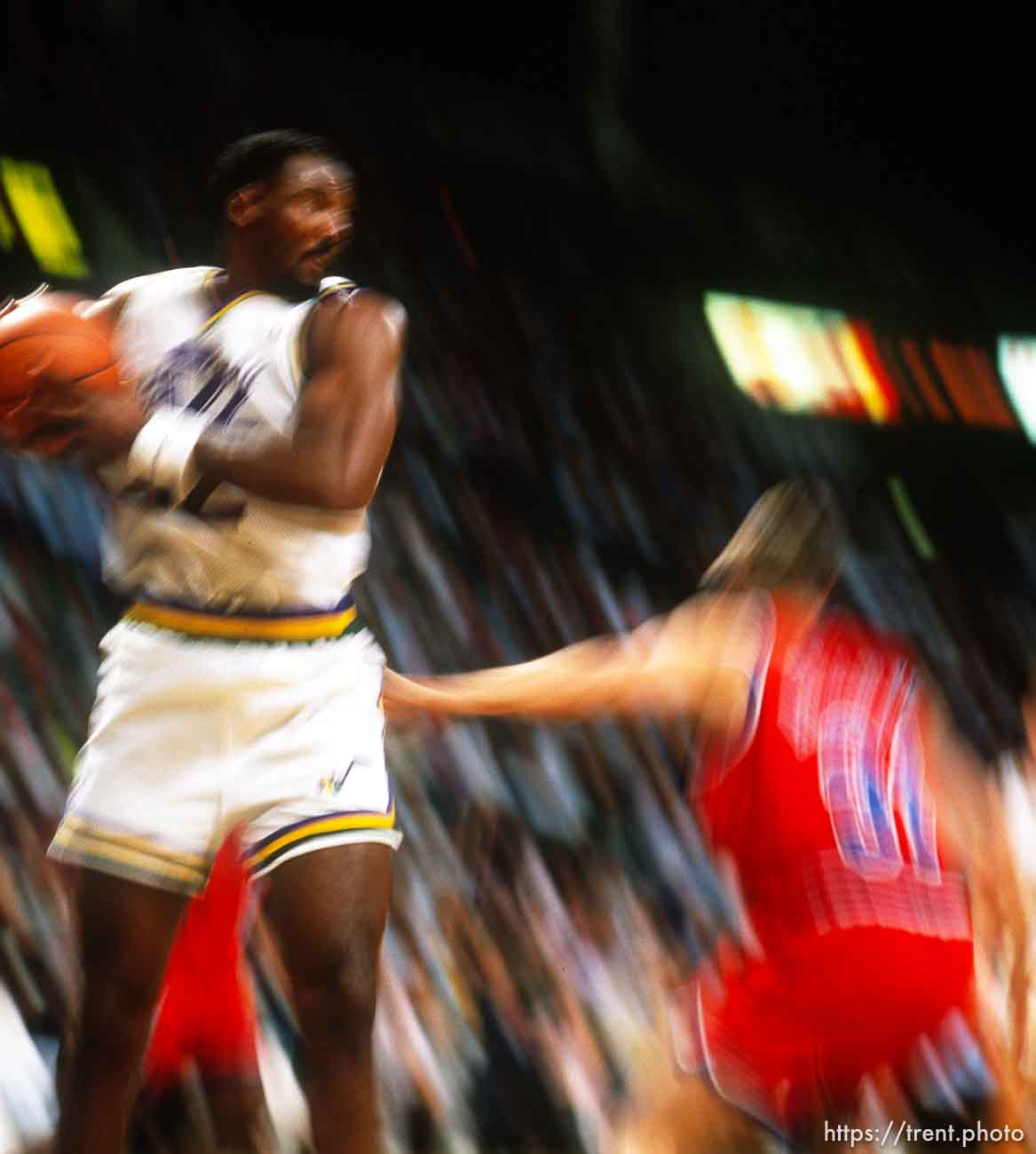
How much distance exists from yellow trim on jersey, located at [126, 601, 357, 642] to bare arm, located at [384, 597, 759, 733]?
0.36m

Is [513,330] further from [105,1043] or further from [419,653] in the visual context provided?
[105,1043]

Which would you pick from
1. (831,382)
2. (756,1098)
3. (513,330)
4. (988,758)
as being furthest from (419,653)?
(756,1098)

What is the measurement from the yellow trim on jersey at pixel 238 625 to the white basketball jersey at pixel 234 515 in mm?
12

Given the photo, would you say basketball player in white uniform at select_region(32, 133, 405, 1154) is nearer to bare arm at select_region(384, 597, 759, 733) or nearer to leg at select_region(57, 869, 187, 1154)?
leg at select_region(57, 869, 187, 1154)

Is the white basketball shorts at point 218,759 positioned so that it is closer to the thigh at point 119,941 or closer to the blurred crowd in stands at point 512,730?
the thigh at point 119,941

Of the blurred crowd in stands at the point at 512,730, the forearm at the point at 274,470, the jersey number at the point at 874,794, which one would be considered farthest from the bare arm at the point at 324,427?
the blurred crowd in stands at the point at 512,730

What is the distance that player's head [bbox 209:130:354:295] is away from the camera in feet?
6.24

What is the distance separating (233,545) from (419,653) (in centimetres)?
289

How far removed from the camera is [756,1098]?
200 cm

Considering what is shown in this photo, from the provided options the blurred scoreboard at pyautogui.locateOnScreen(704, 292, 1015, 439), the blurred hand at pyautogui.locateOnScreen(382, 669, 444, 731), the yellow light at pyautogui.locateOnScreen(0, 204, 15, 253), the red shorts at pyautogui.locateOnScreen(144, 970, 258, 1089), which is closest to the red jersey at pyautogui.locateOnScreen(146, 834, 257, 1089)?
the red shorts at pyautogui.locateOnScreen(144, 970, 258, 1089)

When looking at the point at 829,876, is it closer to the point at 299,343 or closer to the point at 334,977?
the point at 334,977

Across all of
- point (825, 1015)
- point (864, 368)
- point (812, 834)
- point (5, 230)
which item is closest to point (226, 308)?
point (812, 834)

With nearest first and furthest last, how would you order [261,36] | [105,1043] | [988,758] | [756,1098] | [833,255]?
1. [105,1043]
2. [756,1098]
3. [261,36]
4. [833,255]
5. [988,758]

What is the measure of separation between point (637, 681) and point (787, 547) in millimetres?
303
